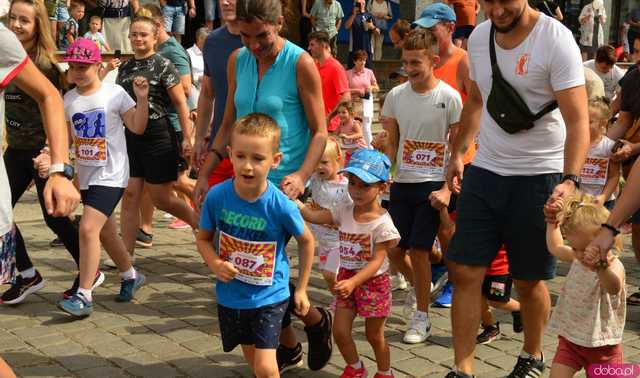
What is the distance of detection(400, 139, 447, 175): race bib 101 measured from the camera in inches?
223

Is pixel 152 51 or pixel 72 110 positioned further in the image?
pixel 152 51

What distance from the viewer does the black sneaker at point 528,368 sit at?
4.67m

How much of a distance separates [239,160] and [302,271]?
55 cm

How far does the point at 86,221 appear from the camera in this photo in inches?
230

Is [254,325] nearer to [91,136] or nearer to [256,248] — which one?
[256,248]

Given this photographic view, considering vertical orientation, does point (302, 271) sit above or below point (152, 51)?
below

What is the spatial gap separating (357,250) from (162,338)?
1.49 metres

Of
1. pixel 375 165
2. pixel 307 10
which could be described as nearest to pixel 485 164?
pixel 375 165

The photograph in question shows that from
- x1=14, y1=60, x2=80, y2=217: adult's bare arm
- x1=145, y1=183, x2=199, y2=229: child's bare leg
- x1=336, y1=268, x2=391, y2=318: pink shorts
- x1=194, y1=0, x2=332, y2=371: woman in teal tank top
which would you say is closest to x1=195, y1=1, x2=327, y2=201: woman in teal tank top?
x1=194, y1=0, x2=332, y2=371: woman in teal tank top

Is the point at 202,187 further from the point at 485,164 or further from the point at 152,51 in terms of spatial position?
the point at 152,51

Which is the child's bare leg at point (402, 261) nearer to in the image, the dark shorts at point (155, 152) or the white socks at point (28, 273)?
the dark shorts at point (155, 152)

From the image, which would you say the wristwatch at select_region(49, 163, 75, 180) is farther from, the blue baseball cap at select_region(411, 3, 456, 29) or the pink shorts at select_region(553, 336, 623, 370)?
the blue baseball cap at select_region(411, 3, 456, 29)

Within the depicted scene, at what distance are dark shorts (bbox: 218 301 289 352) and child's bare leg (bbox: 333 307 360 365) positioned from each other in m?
0.46

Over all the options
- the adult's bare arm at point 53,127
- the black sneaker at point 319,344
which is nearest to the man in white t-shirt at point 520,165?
the black sneaker at point 319,344
